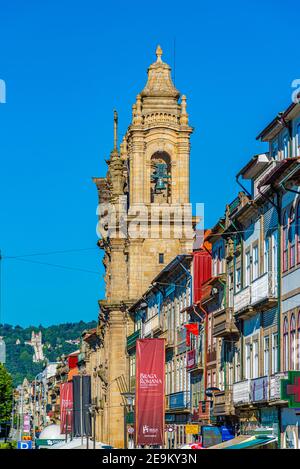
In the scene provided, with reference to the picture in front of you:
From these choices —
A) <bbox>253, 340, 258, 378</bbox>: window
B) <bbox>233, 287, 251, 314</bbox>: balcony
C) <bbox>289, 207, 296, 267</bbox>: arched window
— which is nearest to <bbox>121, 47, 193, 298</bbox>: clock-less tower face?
<bbox>233, 287, 251, 314</bbox>: balcony

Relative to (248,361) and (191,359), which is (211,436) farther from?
(191,359)

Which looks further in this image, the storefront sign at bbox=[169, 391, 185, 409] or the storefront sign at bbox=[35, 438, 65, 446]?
the storefront sign at bbox=[35, 438, 65, 446]

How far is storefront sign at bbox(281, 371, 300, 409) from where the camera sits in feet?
139

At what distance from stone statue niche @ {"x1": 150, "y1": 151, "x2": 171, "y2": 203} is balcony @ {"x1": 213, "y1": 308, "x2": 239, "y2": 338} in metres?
54.2

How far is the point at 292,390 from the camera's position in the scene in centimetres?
4253

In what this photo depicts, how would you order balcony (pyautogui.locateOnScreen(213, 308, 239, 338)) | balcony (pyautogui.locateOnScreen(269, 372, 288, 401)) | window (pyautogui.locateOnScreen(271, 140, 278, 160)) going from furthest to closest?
balcony (pyautogui.locateOnScreen(213, 308, 239, 338))
window (pyautogui.locateOnScreen(271, 140, 278, 160))
balcony (pyautogui.locateOnScreen(269, 372, 288, 401))

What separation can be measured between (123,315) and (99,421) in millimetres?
18561

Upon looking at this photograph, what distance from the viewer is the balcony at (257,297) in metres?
48.5

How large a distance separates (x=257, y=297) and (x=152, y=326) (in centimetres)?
4574

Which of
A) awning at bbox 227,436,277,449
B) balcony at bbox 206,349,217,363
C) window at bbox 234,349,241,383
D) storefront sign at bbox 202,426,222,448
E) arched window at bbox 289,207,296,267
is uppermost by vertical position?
arched window at bbox 289,207,296,267

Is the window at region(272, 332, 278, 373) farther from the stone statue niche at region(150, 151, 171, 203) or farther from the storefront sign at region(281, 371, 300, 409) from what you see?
the stone statue niche at region(150, 151, 171, 203)

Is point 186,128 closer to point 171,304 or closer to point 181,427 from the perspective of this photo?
point 171,304


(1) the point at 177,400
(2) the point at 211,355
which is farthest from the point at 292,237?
(1) the point at 177,400

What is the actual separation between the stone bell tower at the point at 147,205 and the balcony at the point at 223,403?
164ft
